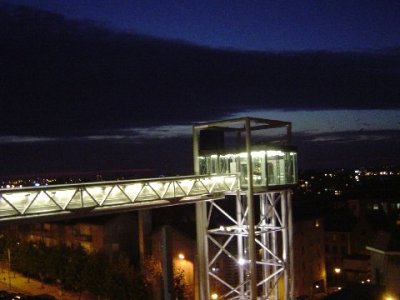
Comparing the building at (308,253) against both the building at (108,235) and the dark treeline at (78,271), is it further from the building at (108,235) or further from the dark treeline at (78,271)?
the dark treeline at (78,271)

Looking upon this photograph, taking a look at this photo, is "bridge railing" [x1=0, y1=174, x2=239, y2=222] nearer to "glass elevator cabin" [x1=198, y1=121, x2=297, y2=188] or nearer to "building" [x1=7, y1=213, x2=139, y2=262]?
"glass elevator cabin" [x1=198, y1=121, x2=297, y2=188]

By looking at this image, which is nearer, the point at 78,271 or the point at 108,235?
the point at 78,271

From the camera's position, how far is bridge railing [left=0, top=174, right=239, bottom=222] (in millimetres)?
18344

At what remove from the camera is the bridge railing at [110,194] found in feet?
60.2

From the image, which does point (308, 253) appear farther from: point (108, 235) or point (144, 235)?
point (108, 235)

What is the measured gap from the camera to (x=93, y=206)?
20.2 meters

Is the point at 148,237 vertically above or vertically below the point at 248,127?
below

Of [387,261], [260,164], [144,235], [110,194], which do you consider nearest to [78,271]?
[144,235]

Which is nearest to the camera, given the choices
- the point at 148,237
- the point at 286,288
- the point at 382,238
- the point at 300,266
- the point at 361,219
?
the point at 286,288

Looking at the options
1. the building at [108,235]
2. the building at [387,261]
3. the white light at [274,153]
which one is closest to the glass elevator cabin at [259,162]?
the white light at [274,153]

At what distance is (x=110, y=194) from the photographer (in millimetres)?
22000

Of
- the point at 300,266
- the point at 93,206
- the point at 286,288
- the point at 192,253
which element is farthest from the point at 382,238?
the point at 93,206

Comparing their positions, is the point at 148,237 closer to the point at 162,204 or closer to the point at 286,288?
the point at 286,288

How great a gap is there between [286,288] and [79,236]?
3378cm
